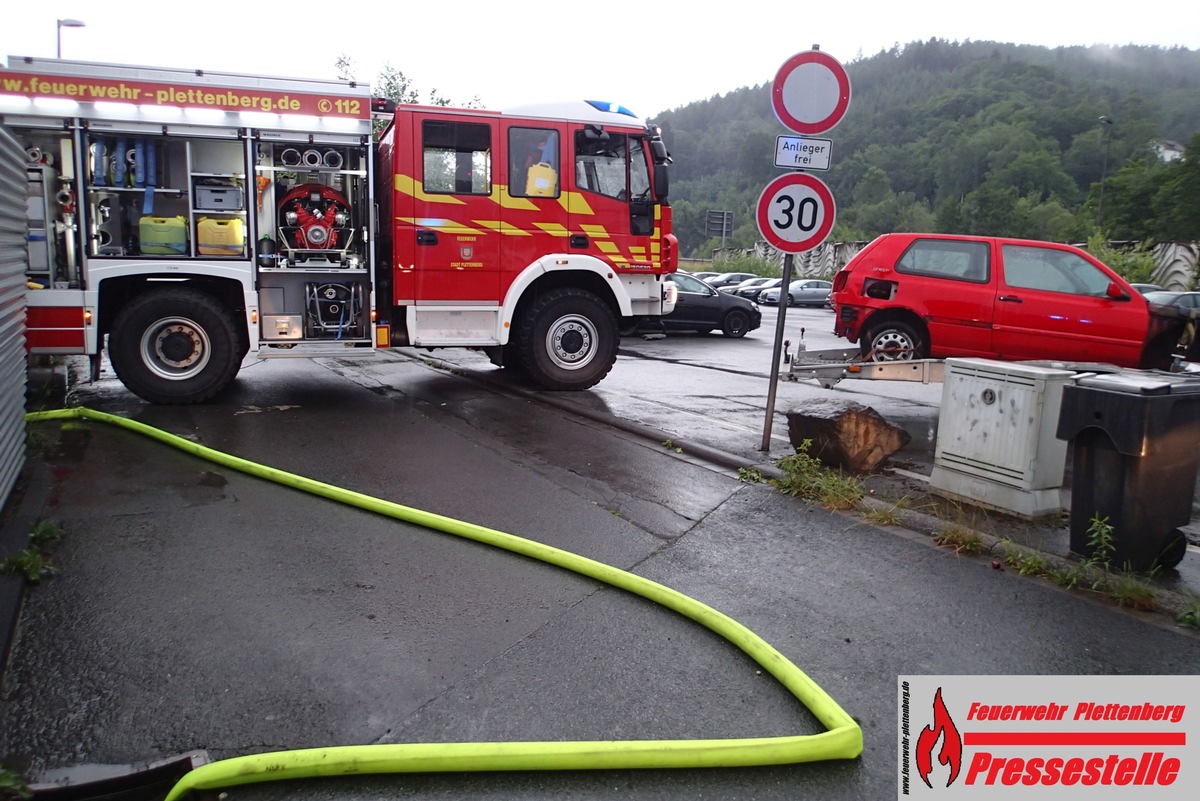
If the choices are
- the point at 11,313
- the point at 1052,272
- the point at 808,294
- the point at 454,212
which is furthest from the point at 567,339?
the point at 808,294

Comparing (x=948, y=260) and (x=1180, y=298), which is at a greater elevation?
(x=948, y=260)

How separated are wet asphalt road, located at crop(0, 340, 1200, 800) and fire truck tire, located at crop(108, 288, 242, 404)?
73.4 inches

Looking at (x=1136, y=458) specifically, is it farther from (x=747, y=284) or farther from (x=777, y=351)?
(x=747, y=284)

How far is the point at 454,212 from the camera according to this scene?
9383mm

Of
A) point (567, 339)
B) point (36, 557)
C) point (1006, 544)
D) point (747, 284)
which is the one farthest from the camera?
point (747, 284)

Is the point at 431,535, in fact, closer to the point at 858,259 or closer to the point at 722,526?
the point at 722,526

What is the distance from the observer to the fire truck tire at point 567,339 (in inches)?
392

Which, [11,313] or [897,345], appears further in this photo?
[897,345]

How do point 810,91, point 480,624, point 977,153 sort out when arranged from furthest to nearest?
1. point 977,153
2. point 810,91
3. point 480,624

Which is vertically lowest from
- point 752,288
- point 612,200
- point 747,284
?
point 752,288

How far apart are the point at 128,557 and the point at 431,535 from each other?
162cm

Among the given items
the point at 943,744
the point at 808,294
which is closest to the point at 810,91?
the point at 943,744

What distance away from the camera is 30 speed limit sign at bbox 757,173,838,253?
7023mm

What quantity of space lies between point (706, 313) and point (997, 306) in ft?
33.5
